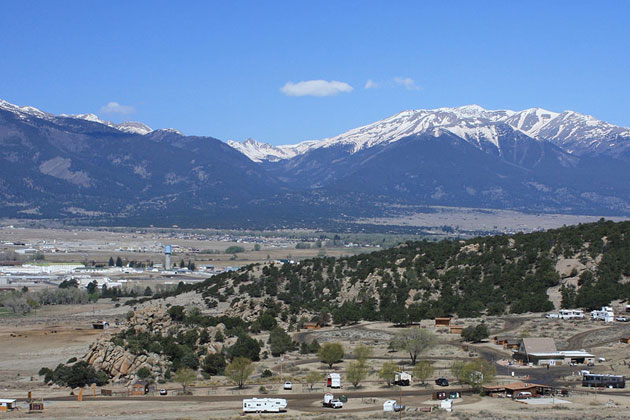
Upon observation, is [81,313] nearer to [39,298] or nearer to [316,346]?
[39,298]

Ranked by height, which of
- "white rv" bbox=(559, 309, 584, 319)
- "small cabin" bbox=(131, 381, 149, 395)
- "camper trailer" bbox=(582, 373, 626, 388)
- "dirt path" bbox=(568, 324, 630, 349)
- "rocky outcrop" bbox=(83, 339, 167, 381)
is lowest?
"small cabin" bbox=(131, 381, 149, 395)

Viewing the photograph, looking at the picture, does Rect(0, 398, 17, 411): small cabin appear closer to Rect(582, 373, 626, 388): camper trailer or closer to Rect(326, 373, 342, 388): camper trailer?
Rect(326, 373, 342, 388): camper trailer

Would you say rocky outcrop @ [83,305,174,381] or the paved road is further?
rocky outcrop @ [83,305,174,381]

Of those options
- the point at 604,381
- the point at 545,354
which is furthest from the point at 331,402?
the point at 545,354

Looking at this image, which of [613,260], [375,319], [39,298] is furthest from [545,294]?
[39,298]

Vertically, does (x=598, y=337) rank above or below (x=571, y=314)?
below

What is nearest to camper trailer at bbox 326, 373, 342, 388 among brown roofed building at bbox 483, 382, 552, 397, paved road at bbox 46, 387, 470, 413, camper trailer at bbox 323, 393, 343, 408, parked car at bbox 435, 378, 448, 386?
paved road at bbox 46, 387, 470, 413

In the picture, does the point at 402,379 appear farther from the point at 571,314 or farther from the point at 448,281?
the point at 448,281
